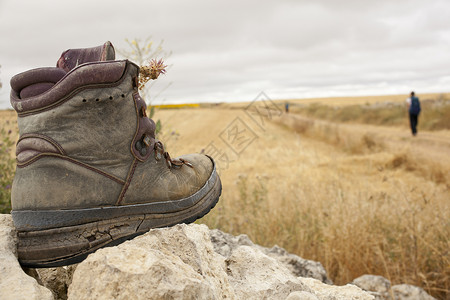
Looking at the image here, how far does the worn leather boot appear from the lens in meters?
1.49

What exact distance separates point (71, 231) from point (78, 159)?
295mm

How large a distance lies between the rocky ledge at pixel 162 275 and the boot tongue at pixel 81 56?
0.77 m

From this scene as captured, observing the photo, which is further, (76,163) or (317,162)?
(317,162)

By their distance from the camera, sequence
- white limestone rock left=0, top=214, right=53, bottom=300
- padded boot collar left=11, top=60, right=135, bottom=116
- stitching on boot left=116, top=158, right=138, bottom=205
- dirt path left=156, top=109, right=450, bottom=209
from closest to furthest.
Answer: white limestone rock left=0, top=214, right=53, bottom=300
padded boot collar left=11, top=60, right=135, bottom=116
stitching on boot left=116, top=158, right=138, bottom=205
dirt path left=156, top=109, right=450, bottom=209

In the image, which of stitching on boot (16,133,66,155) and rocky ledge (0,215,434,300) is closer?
rocky ledge (0,215,434,300)

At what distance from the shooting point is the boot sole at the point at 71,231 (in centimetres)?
148

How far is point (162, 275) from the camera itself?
1257 millimetres

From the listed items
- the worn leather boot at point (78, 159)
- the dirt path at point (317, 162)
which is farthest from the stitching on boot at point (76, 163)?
the dirt path at point (317, 162)

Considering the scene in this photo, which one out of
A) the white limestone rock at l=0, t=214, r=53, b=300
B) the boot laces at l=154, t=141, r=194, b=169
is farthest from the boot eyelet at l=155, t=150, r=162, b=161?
the white limestone rock at l=0, t=214, r=53, b=300

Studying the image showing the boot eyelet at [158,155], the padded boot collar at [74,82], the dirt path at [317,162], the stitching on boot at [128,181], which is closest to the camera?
the padded boot collar at [74,82]

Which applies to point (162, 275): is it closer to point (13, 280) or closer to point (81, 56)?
point (13, 280)

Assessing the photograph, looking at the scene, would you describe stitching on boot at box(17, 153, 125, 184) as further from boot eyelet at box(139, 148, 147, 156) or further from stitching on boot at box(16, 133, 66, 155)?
boot eyelet at box(139, 148, 147, 156)

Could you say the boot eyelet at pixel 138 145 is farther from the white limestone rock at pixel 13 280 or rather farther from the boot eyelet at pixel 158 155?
the white limestone rock at pixel 13 280

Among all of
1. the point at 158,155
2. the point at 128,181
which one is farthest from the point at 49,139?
the point at 158,155
